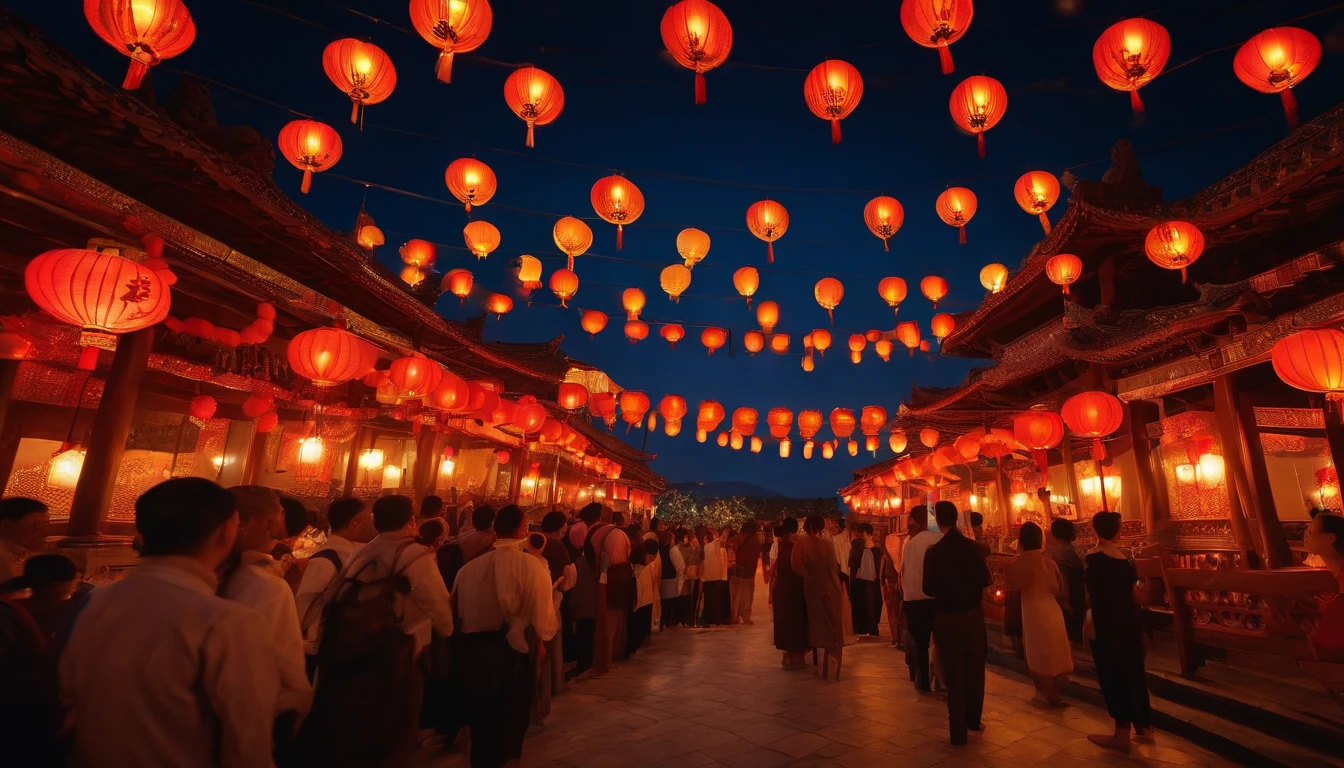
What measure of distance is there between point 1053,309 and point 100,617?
15.9 m

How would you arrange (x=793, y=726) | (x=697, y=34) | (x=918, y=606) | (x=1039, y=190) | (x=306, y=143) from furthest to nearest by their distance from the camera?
(x=1039, y=190) → (x=306, y=143) → (x=697, y=34) → (x=918, y=606) → (x=793, y=726)

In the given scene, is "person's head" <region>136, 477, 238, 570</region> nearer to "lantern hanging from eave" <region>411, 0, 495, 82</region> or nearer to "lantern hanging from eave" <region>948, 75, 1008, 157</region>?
"lantern hanging from eave" <region>411, 0, 495, 82</region>

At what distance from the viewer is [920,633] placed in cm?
648

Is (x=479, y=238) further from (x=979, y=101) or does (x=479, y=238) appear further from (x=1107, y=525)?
(x=1107, y=525)

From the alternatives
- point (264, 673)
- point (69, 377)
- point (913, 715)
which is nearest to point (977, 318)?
point (913, 715)

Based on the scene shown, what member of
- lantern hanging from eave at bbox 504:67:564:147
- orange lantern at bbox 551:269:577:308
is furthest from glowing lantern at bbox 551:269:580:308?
lantern hanging from eave at bbox 504:67:564:147

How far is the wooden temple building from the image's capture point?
550 centimetres

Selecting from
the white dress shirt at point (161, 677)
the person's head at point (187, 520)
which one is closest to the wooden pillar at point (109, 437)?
the person's head at point (187, 520)

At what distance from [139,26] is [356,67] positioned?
6.90ft

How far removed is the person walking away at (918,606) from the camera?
6398mm

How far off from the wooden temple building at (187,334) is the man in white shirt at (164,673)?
4993 millimetres

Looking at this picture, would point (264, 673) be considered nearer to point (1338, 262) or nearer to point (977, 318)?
point (1338, 262)

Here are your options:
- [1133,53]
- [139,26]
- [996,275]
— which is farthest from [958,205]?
[139,26]

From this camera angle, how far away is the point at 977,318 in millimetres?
13570
